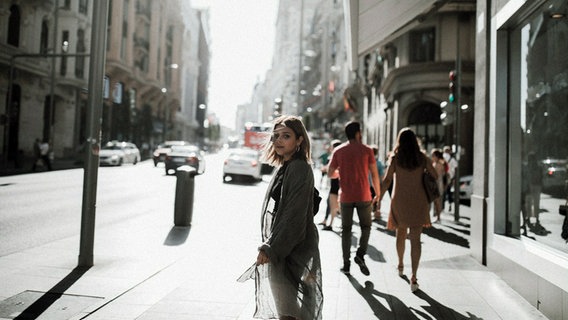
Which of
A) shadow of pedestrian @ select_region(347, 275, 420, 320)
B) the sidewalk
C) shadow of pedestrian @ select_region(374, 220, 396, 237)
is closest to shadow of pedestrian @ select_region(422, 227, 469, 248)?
shadow of pedestrian @ select_region(374, 220, 396, 237)

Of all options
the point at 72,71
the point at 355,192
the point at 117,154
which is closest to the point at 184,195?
the point at 355,192

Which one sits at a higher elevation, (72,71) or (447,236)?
(72,71)

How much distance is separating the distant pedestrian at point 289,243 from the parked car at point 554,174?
10.7ft

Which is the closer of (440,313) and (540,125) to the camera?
(440,313)

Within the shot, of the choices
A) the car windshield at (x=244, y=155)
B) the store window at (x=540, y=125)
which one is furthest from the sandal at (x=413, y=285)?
the car windshield at (x=244, y=155)

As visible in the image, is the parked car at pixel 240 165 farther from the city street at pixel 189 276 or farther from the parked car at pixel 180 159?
the city street at pixel 189 276

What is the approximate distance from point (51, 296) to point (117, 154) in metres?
28.6

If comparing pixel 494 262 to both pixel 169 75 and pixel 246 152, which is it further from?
pixel 169 75

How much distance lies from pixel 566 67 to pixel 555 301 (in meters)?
2.35

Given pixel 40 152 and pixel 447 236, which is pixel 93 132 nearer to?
pixel 447 236

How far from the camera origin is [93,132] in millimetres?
5707

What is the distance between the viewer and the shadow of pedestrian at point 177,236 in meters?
7.48

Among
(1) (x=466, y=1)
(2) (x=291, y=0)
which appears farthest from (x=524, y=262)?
(2) (x=291, y=0)

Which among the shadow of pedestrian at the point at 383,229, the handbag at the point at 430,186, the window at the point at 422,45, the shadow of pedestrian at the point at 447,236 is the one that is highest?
the window at the point at 422,45
